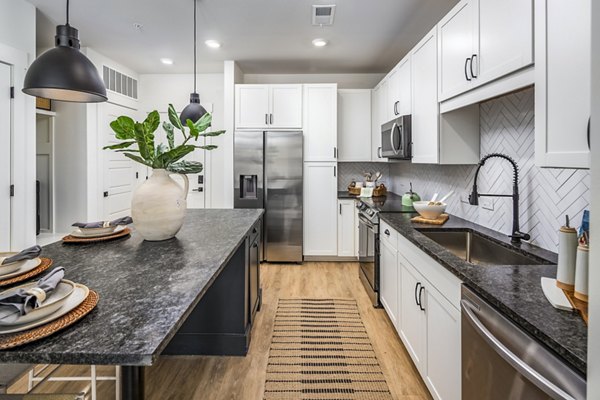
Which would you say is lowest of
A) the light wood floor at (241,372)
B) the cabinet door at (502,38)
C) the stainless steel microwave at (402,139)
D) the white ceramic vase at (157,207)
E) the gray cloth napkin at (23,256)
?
the light wood floor at (241,372)

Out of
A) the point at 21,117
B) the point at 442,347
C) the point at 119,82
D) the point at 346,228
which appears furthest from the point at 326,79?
the point at 442,347

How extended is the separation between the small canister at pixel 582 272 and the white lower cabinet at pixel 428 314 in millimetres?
461

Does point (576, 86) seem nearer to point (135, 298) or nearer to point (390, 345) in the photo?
point (135, 298)

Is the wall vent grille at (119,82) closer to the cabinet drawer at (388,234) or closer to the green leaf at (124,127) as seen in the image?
the green leaf at (124,127)

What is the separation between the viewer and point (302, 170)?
4.59m

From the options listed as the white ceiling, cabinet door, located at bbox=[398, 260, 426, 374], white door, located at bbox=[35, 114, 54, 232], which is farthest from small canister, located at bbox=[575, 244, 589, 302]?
white door, located at bbox=[35, 114, 54, 232]

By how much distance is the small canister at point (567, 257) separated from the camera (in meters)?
1.07

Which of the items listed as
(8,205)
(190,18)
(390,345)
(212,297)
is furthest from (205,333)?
(190,18)

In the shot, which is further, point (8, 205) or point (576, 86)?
point (8, 205)

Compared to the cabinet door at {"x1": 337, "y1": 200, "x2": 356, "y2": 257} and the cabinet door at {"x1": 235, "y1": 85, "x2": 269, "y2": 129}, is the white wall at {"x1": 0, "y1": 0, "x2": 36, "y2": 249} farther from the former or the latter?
the cabinet door at {"x1": 337, "y1": 200, "x2": 356, "y2": 257}

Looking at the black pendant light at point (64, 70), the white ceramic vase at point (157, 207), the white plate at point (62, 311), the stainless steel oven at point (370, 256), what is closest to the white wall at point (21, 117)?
the black pendant light at point (64, 70)

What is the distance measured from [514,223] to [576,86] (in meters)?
1.00

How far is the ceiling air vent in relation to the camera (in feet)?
10.3

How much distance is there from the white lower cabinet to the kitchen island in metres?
1.02
